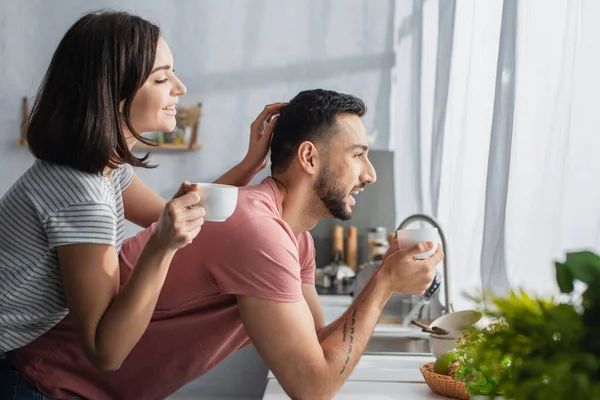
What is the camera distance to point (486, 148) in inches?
87.4

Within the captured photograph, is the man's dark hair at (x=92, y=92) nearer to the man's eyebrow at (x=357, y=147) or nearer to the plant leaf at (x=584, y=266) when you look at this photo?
the man's eyebrow at (x=357, y=147)

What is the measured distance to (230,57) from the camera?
4.37 metres

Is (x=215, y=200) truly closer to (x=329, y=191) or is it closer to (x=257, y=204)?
(x=257, y=204)

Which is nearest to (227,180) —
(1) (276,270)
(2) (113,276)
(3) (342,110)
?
(3) (342,110)

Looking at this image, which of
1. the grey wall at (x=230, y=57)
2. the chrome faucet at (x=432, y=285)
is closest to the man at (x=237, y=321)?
the chrome faucet at (x=432, y=285)

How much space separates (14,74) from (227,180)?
2.83m

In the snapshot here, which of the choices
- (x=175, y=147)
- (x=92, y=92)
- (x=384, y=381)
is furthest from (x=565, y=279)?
(x=175, y=147)

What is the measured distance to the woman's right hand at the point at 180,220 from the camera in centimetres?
123

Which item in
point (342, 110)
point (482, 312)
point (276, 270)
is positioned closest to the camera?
point (482, 312)

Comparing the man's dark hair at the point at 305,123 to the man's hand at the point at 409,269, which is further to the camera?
the man's dark hair at the point at 305,123

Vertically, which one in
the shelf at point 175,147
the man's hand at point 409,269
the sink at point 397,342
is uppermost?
the man's hand at point 409,269

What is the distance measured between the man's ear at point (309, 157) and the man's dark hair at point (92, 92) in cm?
44

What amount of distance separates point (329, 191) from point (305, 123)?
17 cm

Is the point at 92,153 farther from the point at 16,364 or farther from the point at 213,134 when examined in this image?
the point at 213,134
